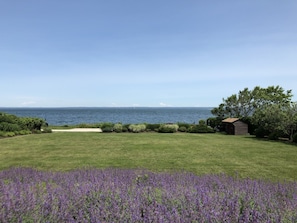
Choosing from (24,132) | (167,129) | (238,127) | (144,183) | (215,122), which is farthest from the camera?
(215,122)

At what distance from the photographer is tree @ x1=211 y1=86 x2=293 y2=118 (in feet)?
78.6

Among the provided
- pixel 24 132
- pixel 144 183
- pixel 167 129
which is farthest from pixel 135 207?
pixel 24 132

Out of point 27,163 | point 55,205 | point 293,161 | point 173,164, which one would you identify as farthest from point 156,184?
point 293,161

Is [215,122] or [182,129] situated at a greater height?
[215,122]

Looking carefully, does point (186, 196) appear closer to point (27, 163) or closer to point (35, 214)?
point (35, 214)

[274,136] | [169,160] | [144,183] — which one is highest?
[144,183]

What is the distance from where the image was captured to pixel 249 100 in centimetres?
2539

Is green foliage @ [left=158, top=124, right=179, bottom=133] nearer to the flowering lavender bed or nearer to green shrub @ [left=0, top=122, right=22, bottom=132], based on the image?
green shrub @ [left=0, top=122, right=22, bottom=132]

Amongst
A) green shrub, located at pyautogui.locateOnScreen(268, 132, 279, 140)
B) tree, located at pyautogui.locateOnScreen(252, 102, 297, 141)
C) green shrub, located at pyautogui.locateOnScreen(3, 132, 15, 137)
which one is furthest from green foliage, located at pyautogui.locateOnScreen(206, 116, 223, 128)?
green shrub, located at pyautogui.locateOnScreen(3, 132, 15, 137)

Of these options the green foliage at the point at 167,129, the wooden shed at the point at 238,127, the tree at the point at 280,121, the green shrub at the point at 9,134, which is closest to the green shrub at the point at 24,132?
the green shrub at the point at 9,134

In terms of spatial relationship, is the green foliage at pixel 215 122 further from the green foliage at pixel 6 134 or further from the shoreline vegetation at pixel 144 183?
the green foliage at pixel 6 134

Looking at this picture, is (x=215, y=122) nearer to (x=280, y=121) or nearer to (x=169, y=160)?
(x=280, y=121)

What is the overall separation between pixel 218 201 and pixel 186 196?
40 centimetres

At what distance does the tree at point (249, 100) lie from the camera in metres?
24.0
